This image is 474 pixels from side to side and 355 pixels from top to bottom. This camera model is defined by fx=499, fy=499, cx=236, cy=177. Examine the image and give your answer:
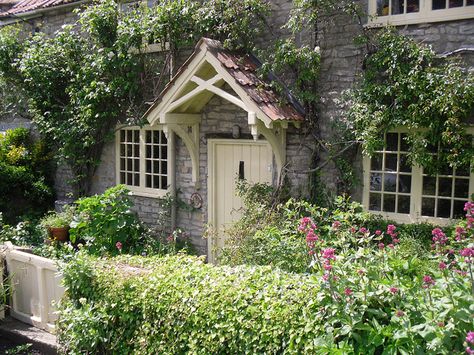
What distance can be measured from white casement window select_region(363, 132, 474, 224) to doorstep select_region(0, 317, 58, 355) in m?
4.92

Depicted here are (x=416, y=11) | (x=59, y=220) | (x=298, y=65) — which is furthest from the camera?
(x=59, y=220)

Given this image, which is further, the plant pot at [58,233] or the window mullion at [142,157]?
the window mullion at [142,157]

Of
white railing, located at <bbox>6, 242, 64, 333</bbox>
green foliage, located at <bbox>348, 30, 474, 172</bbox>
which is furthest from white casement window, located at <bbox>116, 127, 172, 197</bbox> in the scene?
green foliage, located at <bbox>348, 30, 474, 172</bbox>

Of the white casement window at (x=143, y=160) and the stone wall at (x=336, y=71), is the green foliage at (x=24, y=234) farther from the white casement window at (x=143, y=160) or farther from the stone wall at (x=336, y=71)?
the stone wall at (x=336, y=71)

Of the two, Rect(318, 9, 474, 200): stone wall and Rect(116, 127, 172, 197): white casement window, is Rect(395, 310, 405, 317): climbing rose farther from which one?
Rect(116, 127, 172, 197): white casement window

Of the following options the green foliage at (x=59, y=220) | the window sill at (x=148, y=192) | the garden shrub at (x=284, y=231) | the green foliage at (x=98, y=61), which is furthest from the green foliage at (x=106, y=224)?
the green foliage at (x=98, y=61)

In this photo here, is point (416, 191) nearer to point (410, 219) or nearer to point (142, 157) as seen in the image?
point (410, 219)

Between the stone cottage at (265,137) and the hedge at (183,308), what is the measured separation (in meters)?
A: 3.18

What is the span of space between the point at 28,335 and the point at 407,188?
5656 millimetres

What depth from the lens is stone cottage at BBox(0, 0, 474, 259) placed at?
7246 mm

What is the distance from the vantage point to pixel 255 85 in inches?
316

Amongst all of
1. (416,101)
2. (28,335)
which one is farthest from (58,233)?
(416,101)

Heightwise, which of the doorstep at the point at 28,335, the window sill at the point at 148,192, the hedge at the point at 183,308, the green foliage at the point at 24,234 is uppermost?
the window sill at the point at 148,192

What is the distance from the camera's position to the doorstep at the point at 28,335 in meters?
6.04
